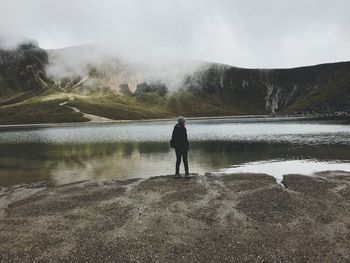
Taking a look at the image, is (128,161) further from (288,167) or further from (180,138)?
(288,167)

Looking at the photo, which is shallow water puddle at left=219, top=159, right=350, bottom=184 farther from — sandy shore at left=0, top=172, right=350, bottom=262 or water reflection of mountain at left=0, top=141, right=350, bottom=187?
sandy shore at left=0, top=172, right=350, bottom=262

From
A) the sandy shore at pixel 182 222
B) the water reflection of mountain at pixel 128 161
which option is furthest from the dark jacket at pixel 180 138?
the water reflection of mountain at pixel 128 161

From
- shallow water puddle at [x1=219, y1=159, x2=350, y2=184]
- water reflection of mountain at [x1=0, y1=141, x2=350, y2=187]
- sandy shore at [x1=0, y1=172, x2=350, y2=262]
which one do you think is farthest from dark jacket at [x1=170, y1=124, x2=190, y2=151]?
shallow water puddle at [x1=219, y1=159, x2=350, y2=184]

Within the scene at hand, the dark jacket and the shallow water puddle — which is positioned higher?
the dark jacket

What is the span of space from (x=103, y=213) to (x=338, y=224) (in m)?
12.6

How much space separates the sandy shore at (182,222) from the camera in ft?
50.8

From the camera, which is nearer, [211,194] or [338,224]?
[338,224]

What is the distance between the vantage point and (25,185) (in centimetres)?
3309

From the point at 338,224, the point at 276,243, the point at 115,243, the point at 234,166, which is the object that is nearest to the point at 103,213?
the point at 115,243

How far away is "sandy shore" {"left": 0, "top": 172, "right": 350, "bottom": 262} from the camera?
15.5 meters

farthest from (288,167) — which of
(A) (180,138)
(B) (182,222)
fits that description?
(B) (182,222)

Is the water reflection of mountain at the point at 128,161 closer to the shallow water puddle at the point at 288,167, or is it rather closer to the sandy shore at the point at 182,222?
the shallow water puddle at the point at 288,167

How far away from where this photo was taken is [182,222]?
19.3 metres

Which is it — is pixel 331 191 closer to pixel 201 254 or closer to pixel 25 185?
pixel 201 254
